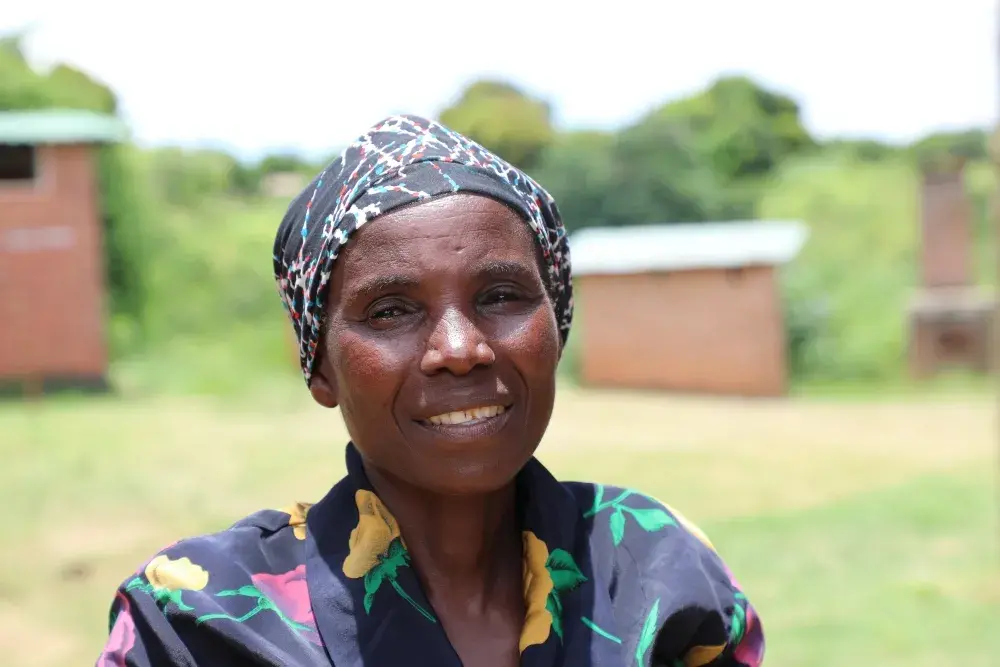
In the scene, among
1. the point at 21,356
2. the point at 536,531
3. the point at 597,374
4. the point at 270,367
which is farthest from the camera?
the point at 270,367

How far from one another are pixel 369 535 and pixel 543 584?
0.26 meters

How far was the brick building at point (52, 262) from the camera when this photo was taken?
1270 centimetres

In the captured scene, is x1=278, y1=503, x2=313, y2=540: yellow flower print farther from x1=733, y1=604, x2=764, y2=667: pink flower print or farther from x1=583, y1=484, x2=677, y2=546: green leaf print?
x1=733, y1=604, x2=764, y2=667: pink flower print

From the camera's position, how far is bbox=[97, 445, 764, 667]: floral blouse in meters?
1.25

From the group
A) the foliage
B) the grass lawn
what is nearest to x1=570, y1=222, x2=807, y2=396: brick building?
the grass lawn

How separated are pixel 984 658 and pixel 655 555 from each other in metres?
3.49

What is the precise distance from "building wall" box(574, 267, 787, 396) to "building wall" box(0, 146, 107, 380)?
21.5 feet

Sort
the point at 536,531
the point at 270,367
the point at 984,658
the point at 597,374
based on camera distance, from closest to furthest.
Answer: the point at 536,531 < the point at 984,658 < the point at 597,374 < the point at 270,367

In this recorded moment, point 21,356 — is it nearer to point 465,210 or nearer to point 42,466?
point 42,466

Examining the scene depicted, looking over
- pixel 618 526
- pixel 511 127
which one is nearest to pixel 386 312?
pixel 618 526

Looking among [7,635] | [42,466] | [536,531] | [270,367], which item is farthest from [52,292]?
[536,531]

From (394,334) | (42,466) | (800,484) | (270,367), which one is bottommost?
(270,367)

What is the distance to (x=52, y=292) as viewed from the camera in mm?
12906

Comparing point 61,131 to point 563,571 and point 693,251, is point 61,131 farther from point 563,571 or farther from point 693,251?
point 563,571
